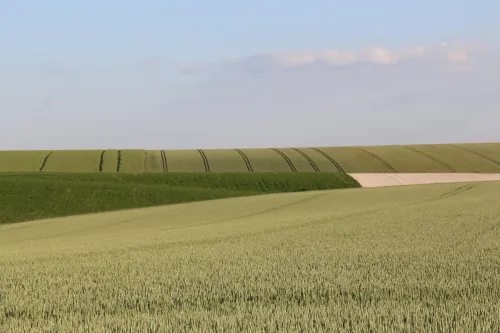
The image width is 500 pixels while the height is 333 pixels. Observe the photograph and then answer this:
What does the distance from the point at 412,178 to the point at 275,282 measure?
3976cm

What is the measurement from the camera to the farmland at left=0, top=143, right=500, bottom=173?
183 ft

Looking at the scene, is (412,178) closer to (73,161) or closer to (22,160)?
(73,161)

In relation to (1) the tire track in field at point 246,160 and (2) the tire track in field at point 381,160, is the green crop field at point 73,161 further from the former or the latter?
(2) the tire track in field at point 381,160

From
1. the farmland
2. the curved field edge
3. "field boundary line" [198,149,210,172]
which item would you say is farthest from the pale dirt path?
"field boundary line" [198,149,210,172]

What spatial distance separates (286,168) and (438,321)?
51878 mm

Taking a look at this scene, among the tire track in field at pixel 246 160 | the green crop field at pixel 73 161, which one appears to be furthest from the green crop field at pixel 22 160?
the tire track in field at pixel 246 160

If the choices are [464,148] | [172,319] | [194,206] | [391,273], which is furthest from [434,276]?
[464,148]

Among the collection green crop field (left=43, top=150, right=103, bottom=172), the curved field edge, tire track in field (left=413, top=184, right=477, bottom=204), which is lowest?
the curved field edge

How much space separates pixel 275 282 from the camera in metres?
8.00

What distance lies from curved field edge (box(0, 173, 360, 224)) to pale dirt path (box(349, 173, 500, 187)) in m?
1.33

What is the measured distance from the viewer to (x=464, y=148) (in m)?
66.8

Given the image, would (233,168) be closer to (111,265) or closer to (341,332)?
(111,265)

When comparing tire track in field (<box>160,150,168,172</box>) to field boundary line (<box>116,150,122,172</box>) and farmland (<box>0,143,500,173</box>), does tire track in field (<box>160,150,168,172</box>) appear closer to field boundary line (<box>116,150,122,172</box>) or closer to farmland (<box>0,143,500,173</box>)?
farmland (<box>0,143,500,173</box>)

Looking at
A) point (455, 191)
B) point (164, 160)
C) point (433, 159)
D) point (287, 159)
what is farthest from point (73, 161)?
point (455, 191)
